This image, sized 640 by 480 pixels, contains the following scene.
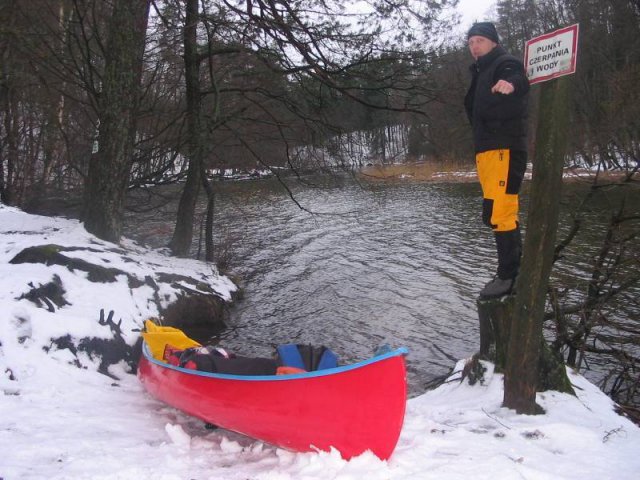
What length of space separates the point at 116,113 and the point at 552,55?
6.15 m

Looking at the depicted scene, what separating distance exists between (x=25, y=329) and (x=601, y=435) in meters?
4.62

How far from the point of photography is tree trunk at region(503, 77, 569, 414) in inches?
133

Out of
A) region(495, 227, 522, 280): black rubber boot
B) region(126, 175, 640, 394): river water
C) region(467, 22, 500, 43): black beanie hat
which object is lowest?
region(126, 175, 640, 394): river water

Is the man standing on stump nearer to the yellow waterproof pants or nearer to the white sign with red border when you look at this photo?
the yellow waterproof pants

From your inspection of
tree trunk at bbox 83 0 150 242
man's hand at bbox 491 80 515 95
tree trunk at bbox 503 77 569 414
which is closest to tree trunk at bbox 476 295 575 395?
tree trunk at bbox 503 77 569 414

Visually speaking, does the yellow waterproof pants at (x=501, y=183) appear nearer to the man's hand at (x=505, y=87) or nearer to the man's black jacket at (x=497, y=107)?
the man's black jacket at (x=497, y=107)

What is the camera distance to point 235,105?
35.3 feet

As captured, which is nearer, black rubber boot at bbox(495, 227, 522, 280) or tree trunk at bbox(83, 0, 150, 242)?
black rubber boot at bbox(495, 227, 522, 280)

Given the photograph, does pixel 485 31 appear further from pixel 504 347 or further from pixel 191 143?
pixel 191 143

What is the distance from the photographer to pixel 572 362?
5570 millimetres

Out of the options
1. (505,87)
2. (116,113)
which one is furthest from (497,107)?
(116,113)

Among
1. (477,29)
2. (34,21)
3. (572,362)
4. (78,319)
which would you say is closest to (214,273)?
(78,319)

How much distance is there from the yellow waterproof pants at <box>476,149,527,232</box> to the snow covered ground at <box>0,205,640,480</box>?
4.03 feet

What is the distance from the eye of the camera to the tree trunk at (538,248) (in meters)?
3.37
